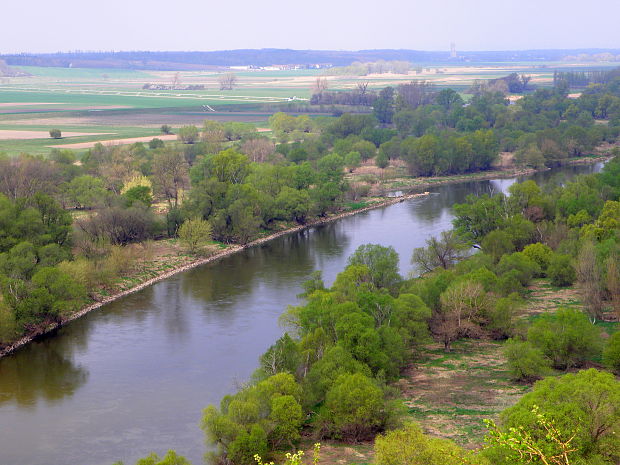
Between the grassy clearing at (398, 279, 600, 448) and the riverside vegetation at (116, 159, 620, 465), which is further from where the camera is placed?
the grassy clearing at (398, 279, 600, 448)

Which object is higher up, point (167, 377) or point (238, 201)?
point (238, 201)

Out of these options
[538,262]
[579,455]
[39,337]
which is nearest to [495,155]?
[538,262]

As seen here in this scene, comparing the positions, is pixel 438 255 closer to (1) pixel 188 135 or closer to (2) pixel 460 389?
(2) pixel 460 389

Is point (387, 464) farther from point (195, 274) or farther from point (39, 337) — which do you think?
point (195, 274)

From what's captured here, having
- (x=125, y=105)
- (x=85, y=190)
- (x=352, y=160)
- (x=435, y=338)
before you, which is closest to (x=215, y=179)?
(x=85, y=190)

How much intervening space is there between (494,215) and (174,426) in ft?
92.7

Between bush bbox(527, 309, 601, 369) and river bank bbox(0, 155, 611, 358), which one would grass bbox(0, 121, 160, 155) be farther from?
bush bbox(527, 309, 601, 369)

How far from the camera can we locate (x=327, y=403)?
2586 centimetres

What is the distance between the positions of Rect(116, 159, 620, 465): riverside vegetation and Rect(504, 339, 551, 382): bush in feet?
0.15

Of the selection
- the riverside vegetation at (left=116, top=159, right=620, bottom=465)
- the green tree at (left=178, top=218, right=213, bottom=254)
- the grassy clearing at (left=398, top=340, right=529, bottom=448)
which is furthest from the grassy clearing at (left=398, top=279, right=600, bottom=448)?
the green tree at (left=178, top=218, right=213, bottom=254)

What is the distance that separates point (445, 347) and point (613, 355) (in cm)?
711

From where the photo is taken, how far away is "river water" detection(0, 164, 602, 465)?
26.3 meters

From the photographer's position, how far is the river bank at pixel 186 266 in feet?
118

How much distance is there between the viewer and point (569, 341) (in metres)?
30.1
